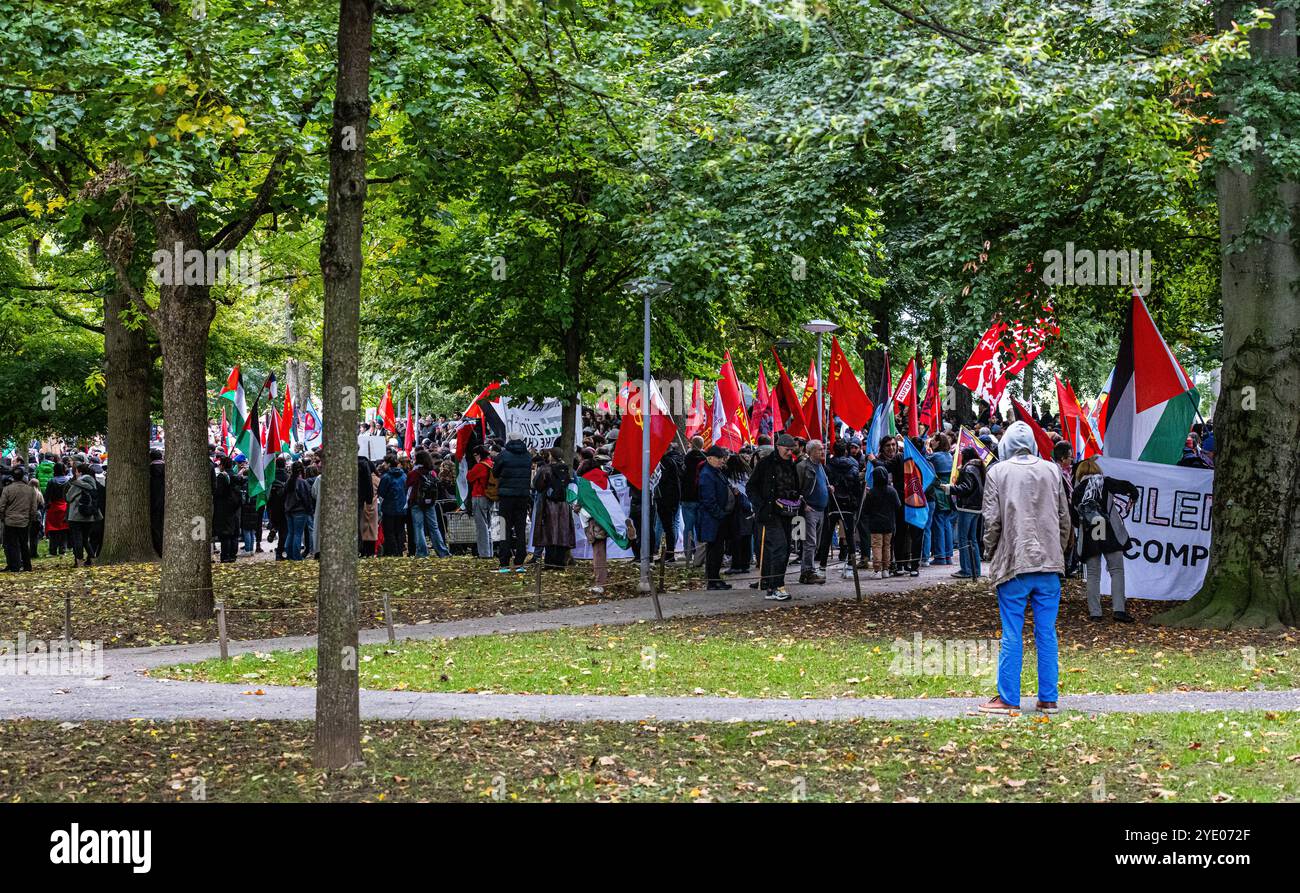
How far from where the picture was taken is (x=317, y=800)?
7.74 metres

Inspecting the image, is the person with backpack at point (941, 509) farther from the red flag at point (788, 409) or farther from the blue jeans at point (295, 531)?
the blue jeans at point (295, 531)

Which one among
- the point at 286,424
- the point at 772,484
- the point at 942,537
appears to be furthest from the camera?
the point at 286,424

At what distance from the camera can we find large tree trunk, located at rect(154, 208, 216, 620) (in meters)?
16.7

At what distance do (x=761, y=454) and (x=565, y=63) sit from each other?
6596 millimetres

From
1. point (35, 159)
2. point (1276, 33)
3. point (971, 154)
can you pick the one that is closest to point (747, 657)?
point (971, 154)

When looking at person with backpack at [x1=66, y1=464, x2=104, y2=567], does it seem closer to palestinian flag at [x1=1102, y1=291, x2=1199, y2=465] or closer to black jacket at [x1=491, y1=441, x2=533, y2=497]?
black jacket at [x1=491, y1=441, x2=533, y2=497]

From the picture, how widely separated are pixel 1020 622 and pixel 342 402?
17.0 ft

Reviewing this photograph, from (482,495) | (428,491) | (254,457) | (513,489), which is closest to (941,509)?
(513,489)

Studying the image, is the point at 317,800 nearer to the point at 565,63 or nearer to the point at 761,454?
the point at 565,63

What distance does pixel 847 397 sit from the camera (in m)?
23.7

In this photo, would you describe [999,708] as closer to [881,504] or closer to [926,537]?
[881,504]

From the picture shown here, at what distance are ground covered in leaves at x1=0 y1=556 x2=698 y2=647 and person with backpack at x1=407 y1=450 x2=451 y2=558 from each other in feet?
5.45

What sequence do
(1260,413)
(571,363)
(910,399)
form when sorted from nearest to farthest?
(1260,413)
(571,363)
(910,399)

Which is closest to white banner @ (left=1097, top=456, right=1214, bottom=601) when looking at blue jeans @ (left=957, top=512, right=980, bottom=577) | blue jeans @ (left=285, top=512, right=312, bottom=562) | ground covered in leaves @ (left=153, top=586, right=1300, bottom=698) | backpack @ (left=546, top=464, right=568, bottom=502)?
ground covered in leaves @ (left=153, top=586, right=1300, bottom=698)
